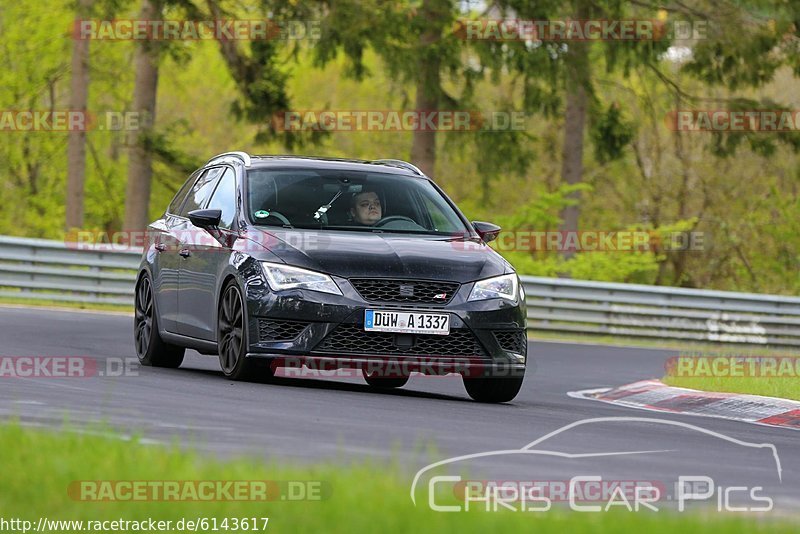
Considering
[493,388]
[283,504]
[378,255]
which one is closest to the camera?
[283,504]

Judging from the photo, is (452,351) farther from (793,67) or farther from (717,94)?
(717,94)

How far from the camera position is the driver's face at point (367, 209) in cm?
1245

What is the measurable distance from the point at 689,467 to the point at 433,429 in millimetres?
1618

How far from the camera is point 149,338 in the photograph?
1388 centimetres

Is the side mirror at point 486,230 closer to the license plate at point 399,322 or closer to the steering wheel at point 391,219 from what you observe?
the steering wheel at point 391,219

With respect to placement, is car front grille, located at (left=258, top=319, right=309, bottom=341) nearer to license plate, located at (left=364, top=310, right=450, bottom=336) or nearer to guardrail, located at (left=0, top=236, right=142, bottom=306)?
license plate, located at (left=364, top=310, right=450, bottom=336)

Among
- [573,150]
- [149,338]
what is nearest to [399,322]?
[149,338]

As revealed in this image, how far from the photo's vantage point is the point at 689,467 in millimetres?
7992

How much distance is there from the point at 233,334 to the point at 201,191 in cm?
239

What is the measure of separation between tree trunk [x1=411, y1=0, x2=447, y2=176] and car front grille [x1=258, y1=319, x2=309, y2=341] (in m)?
21.3

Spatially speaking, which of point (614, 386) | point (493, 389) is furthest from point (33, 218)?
point (493, 389)

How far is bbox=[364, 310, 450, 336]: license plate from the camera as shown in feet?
36.9

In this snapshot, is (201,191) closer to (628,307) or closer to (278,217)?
(278,217)

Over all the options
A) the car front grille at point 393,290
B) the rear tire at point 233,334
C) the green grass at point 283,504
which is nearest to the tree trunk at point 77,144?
the rear tire at point 233,334
